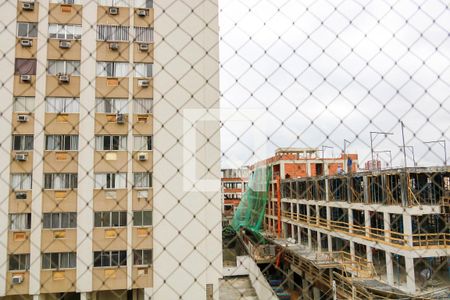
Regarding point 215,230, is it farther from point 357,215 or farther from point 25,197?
point 357,215

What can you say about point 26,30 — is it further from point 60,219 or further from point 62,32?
point 60,219

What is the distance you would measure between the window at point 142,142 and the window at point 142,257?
152cm

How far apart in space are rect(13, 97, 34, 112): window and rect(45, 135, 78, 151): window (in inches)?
19.2

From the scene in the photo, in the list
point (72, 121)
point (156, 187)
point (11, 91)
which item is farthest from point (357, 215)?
point (11, 91)

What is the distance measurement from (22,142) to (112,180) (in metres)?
1.38

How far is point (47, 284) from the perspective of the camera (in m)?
4.89

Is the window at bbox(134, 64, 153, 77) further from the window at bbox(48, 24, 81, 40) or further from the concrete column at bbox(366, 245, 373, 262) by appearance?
the concrete column at bbox(366, 245, 373, 262)

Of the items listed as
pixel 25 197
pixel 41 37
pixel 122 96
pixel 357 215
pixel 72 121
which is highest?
pixel 41 37

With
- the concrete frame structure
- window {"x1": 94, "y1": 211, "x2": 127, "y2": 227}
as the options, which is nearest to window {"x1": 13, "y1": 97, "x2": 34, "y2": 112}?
window {"x1": 94, "y1": 211, "x2": 127, "y2": 227}

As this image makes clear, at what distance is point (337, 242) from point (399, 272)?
248cm

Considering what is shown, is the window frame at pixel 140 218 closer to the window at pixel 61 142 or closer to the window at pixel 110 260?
the window at pixel 110 260

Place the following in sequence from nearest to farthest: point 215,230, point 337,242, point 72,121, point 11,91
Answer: point 215,230
point 11,91
point 72,121
point 337,242

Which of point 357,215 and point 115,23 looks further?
point 357,215

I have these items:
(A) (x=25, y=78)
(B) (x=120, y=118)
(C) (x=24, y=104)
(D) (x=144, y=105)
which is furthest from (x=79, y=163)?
(A) (x=25, y=78)
